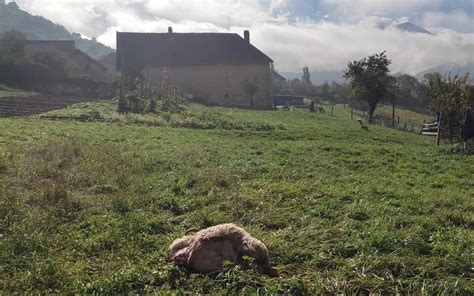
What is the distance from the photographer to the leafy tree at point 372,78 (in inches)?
1289

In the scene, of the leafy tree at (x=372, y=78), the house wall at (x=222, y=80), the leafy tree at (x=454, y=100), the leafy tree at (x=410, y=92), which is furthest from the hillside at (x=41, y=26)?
the leafy tree at (x=454, y=100)

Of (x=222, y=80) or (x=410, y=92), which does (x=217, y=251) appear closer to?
(x=222, y=80)

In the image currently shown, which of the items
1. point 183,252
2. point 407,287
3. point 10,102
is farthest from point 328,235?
point 10,102

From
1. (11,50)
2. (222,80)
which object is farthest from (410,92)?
(11,50)

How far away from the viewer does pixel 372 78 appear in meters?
32.7

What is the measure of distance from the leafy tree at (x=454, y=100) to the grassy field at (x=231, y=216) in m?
6.40

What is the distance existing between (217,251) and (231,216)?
1677 millimetres

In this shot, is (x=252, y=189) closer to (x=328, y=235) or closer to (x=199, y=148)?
(x=328, y=235)

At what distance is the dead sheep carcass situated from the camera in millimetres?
3965

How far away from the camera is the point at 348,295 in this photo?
3639 millimetres

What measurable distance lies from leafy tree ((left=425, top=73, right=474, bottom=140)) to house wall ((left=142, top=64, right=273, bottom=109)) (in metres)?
27.2

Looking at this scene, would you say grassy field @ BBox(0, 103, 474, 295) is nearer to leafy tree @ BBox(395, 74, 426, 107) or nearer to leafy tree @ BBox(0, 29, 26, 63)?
leafy tree @ BBox(0, 29, 26, 63)

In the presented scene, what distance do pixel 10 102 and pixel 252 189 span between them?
1918 centimetres

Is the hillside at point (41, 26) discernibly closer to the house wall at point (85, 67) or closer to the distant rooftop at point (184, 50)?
the house wall at point (85, 67)
